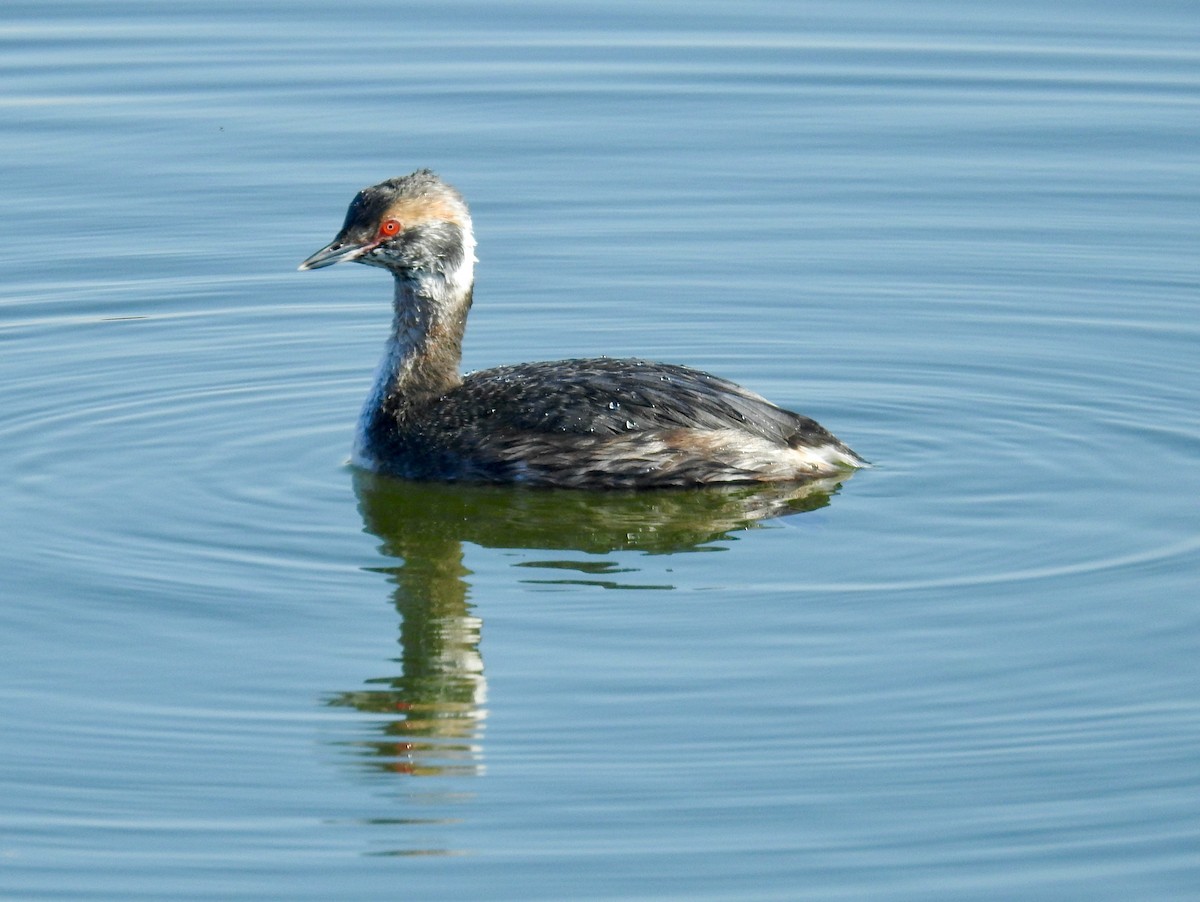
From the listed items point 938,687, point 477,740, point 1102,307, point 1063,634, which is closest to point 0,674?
point 477,740

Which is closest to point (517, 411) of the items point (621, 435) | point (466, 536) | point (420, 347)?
point (621, 435)

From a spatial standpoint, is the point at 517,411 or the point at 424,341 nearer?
the point at 517,411

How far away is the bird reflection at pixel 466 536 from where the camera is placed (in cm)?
889

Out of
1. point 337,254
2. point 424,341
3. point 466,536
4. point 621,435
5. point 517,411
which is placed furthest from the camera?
point 424,341

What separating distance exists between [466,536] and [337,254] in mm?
1706

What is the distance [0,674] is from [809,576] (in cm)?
339

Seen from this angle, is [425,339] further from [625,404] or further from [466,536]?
[466,536]

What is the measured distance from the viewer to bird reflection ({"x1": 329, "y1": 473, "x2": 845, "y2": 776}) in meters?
8.89

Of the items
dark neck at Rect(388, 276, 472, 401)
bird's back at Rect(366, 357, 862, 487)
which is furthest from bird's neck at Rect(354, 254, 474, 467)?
bird's back at Rect(366, 357, 862, 487)

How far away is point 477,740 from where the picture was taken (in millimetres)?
8359

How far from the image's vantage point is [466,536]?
10.8 meters

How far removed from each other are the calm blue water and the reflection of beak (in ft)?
3.37

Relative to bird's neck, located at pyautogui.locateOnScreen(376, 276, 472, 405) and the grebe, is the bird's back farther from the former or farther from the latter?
bird's neck, located at pyautogui.locateOnScreen(376, 276, 472, 405)

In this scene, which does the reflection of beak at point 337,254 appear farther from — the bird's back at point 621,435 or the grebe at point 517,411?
the bird's back at point 621,435
